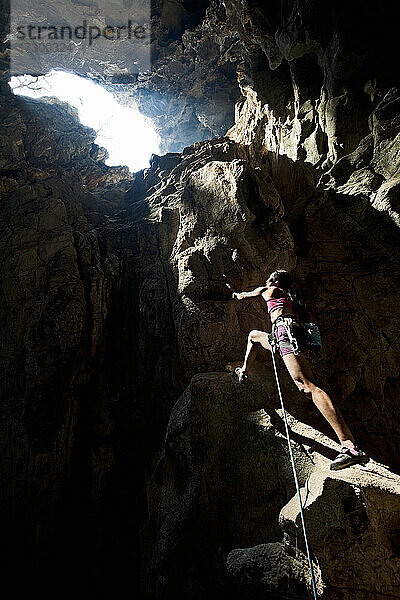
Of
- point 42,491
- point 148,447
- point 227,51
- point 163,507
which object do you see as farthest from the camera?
point 227,51

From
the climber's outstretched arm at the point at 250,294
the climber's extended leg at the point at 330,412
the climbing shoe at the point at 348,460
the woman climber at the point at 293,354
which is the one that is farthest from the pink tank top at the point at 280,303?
the climbing shoe at the point at 348,460

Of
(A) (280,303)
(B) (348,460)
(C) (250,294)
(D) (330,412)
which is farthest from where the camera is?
(C) (250,294)

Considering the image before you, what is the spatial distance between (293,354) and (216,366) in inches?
67.3

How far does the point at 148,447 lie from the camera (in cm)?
588

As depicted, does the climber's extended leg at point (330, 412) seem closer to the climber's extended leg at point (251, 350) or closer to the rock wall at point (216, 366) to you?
→ the rock wall at point (216, 366)

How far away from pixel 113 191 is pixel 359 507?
13.0m

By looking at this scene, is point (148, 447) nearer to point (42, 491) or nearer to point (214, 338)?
point (42, 491)

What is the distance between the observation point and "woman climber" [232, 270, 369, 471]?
3480mm

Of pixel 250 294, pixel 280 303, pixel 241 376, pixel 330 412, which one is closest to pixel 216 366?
pixel 241 376

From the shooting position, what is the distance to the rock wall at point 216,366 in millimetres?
3490

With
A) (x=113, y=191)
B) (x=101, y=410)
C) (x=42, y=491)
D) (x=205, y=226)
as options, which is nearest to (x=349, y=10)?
(x=205, y=226)

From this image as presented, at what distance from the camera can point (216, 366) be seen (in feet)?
17.9

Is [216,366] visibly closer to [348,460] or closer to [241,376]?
[241,376]

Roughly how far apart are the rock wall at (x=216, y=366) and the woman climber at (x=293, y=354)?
24 centimetres
